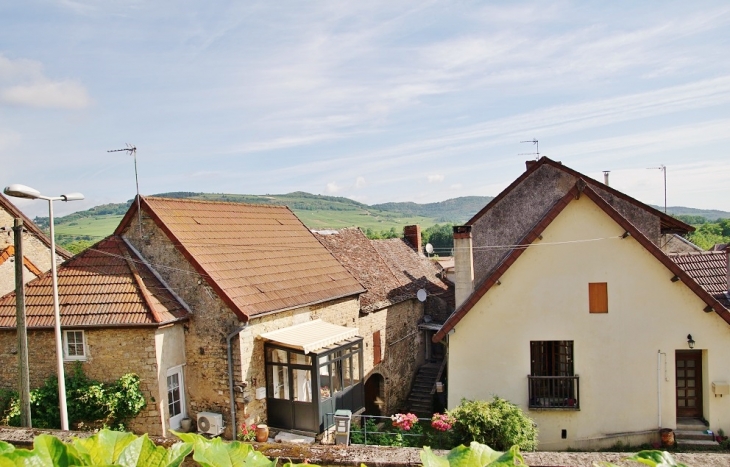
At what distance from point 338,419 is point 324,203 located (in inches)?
6220

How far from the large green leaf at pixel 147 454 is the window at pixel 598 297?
614 inches

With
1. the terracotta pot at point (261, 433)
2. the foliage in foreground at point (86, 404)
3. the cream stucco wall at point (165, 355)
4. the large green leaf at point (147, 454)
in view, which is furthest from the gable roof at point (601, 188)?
the large green leaf at point (147, 454)

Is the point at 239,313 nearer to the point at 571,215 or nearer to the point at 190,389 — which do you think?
the point at 190,389

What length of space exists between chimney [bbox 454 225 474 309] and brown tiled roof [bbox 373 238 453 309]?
987 cm

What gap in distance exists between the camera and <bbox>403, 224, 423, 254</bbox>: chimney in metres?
36.8

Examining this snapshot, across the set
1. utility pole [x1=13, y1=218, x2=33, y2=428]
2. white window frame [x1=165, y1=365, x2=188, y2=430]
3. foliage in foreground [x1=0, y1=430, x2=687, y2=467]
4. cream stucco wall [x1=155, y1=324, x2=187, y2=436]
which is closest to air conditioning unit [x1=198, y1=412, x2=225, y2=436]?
white window frame [x1=165, y1=365, x2=188, y2=430]

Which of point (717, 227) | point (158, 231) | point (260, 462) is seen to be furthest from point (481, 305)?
point (717, 227)

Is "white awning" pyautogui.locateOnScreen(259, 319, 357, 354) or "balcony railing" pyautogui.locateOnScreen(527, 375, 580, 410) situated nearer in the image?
"balcony railing" pyautogui.locateOnScreen(527, 375, 580, 410)

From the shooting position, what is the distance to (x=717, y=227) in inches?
2975

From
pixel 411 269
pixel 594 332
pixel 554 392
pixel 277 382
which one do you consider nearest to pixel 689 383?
pixel 594 332

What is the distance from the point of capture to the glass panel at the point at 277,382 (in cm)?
1812

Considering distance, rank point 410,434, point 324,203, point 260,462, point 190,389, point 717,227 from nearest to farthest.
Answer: point 260,462, point 410,434, point 190,389, point 717,227, point 324,203

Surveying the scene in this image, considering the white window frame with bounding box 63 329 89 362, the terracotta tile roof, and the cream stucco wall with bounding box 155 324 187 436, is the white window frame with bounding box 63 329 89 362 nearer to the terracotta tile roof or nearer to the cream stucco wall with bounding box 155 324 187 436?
the cream stucco wall with bounding box 155 324 187 436

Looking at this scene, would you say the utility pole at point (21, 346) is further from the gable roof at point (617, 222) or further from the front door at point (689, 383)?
the front door at point (689, 383)
